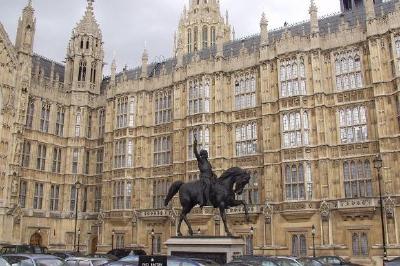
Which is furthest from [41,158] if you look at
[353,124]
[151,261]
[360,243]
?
[151,261]

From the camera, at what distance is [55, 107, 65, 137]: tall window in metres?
51.9

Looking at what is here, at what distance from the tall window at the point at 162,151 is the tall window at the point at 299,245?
616 inches

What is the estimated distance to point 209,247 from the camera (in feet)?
75.4

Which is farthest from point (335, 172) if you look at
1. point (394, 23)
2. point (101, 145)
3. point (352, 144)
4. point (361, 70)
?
point (101, 145)

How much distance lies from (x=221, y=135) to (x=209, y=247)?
20.9m

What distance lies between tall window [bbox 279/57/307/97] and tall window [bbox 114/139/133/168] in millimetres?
17898

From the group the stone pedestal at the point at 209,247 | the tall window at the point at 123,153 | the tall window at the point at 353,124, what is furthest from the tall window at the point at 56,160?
the tall window at the point at 353,124

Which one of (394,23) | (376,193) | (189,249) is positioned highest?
(394,23)

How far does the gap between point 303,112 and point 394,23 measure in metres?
10.1

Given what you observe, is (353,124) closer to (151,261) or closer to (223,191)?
(223,191)

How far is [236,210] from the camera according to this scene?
134 ft

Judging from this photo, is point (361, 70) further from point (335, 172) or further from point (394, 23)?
point (335, 172)

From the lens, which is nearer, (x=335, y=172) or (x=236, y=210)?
(x=335, y=172)

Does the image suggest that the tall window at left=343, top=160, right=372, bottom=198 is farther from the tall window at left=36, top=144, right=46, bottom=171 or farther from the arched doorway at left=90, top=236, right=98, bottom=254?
the tall window at left=36, top=144, right=46, bottom=171
